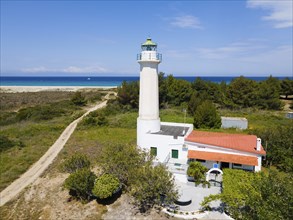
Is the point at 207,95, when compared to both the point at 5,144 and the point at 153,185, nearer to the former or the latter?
the point at 5,144

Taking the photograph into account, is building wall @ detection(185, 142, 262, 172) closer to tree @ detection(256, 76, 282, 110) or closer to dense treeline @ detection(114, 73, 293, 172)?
dense treeline @ detection(114, 73, 293, 172)

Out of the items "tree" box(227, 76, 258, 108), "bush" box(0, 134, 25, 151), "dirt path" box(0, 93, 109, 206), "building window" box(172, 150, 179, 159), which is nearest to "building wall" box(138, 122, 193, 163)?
"building window" box(172, 150, 179, 159)

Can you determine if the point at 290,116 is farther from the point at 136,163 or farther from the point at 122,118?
the point at 136,163

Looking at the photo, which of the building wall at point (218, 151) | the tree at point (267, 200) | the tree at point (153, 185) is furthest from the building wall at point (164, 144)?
the tree at point (267, 200)

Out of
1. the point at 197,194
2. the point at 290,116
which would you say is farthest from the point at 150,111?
the point at 290,116

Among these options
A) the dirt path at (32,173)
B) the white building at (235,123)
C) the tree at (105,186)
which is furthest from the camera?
the white building at (235,123)

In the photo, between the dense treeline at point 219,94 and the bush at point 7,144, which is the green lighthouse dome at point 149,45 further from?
the dense treeline at point 219,94

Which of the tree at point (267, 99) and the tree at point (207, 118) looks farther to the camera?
the tree at point (267, 99)
